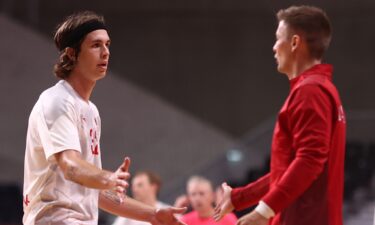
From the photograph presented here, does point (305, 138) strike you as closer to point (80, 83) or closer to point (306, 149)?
point (306, 149)

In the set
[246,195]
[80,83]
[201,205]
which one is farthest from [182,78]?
[246,195]

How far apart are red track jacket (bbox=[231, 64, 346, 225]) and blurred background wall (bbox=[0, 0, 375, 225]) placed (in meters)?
11.2

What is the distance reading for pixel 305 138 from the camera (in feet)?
11.5

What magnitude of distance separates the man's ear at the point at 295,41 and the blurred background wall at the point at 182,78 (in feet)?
36.4

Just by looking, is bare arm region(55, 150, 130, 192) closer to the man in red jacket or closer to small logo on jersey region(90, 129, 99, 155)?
small logo on jersey region(90, 129, 99, 155)

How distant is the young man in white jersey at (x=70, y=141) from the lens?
12.4ft

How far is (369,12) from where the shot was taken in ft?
48.5

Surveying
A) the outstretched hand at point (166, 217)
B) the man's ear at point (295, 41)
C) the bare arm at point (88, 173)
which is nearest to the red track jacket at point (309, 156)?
the man's ear at point (295, 41)

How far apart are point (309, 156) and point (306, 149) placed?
33mm

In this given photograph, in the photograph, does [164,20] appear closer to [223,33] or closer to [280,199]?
[223,33]

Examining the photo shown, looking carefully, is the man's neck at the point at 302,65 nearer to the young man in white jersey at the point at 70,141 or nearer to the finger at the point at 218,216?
the finger at the point at 218,216

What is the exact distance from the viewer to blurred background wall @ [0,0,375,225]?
14.9m

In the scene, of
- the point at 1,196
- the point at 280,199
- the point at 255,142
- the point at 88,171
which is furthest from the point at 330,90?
the point at 1,196

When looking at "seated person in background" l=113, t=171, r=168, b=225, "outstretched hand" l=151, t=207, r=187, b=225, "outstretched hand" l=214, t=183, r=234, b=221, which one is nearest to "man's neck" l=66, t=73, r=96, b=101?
"outstretched hand" l=151, t=207, r=187, b=225
